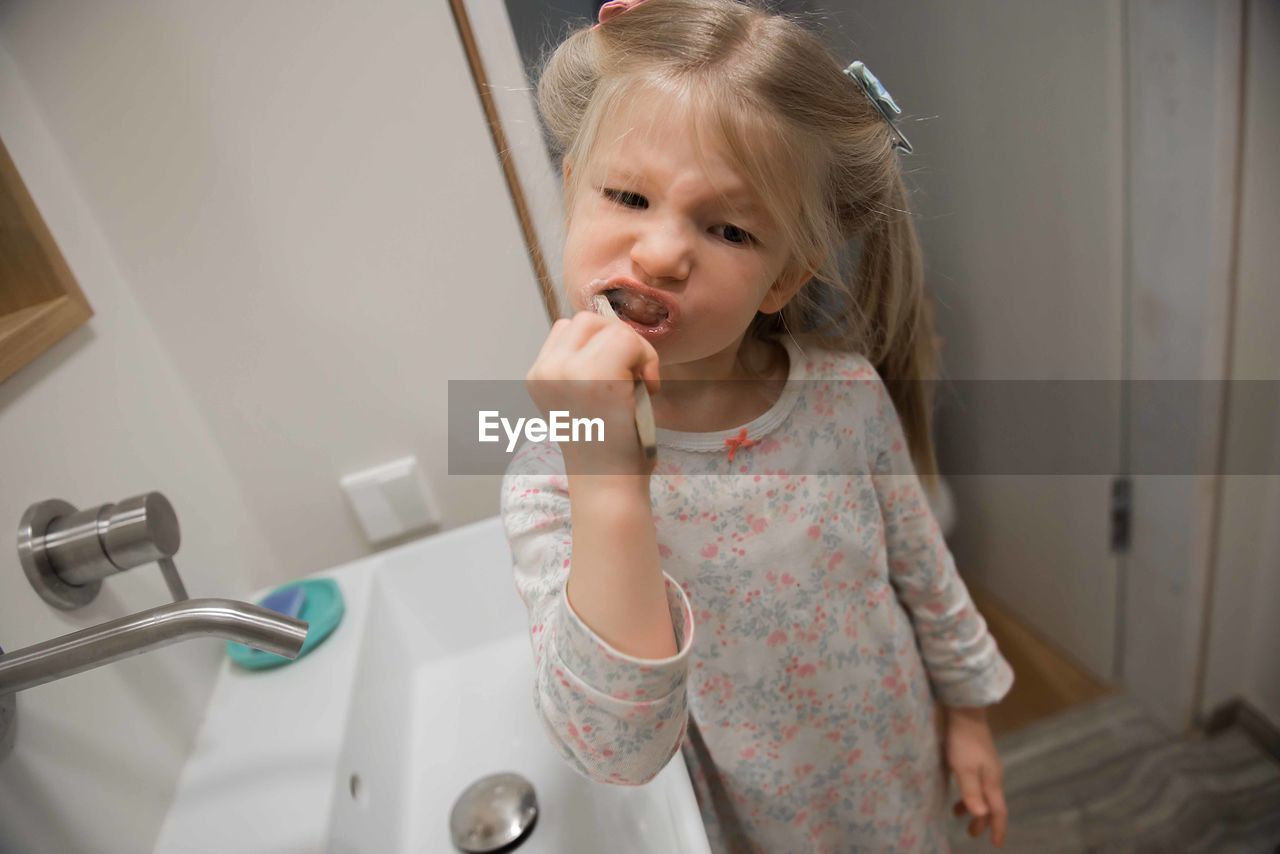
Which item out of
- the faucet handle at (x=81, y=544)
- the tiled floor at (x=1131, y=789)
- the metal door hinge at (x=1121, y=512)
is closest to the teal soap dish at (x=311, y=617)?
the faucet handle at (x=81, y=544)

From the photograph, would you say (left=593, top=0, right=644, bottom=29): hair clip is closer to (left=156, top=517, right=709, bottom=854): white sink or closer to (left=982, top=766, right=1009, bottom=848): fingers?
(left=156, top=517, right=709, bottom=854): white sink

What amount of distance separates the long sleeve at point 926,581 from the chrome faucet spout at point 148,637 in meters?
0.44

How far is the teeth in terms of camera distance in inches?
16.9

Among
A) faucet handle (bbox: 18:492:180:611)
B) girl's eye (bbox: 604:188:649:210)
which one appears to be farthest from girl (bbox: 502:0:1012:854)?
faucet handle (bbox: 18:492:180:611)

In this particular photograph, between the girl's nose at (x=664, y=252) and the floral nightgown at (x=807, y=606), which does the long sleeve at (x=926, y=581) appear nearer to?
the floral nightgown at (x=807, y=606)

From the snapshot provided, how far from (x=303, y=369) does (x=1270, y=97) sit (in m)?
1.02

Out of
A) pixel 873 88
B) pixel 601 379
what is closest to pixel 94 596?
pixel 601 379

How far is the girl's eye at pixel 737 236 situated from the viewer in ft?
1.47

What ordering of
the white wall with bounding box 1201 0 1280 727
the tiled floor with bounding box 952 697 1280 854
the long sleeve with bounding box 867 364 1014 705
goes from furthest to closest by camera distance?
the tiled floor with bounding box 952 697 1280 854 → the white wall with bounding box 1201 0 1280 727 → the long sleeve with bounding box 867 364 1014 705

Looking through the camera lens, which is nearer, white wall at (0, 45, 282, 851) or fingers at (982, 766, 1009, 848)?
white wall at (0, 45, 282, 851)

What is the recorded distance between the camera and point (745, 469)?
1.78 ft

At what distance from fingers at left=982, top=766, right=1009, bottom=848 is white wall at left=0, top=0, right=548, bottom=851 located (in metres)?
0.60

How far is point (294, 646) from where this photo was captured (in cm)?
36

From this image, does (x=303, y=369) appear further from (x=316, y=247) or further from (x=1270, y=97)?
(x=1270, y=97)
